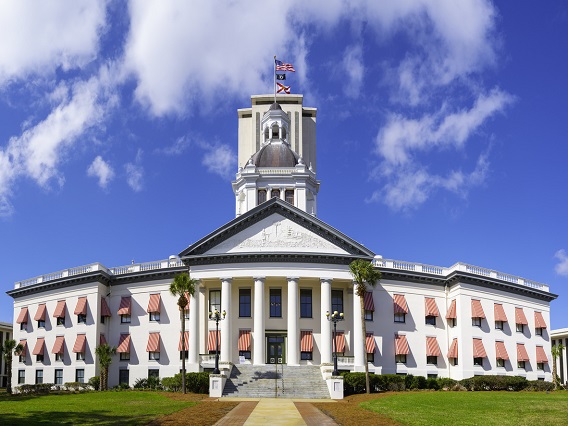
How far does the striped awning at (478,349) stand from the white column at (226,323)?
2242 centimetres

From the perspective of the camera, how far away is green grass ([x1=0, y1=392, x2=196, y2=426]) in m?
30.1

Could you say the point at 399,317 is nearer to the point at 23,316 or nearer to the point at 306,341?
the point at 306,341

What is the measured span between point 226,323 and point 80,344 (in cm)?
1598

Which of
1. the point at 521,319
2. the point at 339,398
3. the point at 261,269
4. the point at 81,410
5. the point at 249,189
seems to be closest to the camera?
the point at 81,410

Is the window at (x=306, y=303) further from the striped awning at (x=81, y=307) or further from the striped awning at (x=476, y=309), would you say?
the striped awning at (x=81, y=307)

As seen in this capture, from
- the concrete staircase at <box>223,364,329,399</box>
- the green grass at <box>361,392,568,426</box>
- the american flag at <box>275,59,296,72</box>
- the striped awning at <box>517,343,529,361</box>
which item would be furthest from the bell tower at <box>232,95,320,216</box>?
the green grass at <box>361,392,568,426</box>

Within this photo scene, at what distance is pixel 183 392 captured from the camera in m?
51.7

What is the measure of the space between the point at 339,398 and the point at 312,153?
55.3 m

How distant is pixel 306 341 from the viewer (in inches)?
2431

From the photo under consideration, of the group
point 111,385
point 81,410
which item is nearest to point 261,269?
point 111,385

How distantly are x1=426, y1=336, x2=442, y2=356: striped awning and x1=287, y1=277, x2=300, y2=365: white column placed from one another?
1375 centimetres

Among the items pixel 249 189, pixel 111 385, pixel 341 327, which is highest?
pixel 249 189

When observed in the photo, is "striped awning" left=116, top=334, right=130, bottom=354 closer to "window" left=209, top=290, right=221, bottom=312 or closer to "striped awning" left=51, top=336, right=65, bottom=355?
"striped awning" left=51, top=336, right=65, bottom=355

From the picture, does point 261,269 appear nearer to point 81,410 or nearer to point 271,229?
point 271,229
